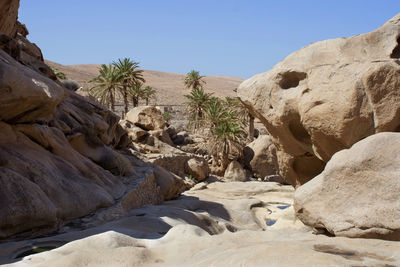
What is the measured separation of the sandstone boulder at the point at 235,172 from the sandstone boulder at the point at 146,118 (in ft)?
18.7

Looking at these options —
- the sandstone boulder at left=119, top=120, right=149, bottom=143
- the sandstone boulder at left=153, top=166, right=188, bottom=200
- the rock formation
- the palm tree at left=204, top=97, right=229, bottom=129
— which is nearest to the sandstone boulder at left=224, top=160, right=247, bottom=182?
the palm tree at left=204, top=97, right=229, bottom=129

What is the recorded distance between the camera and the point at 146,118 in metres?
29.6

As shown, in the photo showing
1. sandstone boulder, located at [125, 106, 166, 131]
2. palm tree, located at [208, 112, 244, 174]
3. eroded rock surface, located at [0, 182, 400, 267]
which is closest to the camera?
eroded rock surface, located at [0, 182, 400, 267]

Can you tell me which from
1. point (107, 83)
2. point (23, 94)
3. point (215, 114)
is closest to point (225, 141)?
point (215, 114)

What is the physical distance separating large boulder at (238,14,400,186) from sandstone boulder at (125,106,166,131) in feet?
58.2

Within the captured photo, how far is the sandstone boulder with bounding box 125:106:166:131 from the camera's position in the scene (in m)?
29.3

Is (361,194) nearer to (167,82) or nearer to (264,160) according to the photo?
(264,160)

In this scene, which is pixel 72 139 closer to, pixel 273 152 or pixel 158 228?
pixel 158 228

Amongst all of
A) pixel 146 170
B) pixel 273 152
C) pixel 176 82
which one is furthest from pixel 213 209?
pixel 176 82

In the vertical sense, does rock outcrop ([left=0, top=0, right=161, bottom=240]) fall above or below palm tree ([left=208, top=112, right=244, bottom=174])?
above

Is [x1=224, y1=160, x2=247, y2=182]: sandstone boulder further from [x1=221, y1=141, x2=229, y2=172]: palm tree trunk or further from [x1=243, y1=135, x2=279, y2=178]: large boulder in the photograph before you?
[x1=243, y1=135, x2=279, y2=178]: large boulder

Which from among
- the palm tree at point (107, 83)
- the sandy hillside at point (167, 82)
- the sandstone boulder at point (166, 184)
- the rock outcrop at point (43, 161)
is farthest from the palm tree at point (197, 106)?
the sandy hillside at point (167, 82)

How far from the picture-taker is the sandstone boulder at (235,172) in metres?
29.6

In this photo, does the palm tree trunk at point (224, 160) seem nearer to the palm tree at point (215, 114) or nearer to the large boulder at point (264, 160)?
the large boulder at point (264, 160)
